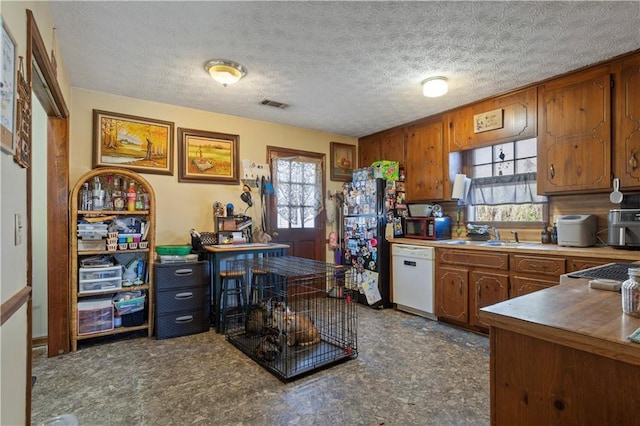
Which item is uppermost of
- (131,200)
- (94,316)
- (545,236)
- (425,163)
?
(425,163)

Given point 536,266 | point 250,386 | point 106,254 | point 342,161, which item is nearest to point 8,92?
point 250,386

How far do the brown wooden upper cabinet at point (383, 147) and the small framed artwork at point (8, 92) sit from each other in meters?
3.92

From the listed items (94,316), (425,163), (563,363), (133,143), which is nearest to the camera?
(563,363)

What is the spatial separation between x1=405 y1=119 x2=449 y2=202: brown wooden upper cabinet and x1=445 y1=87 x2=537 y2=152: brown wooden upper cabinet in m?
0.18

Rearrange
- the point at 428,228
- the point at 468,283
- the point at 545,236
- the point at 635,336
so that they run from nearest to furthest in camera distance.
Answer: the point at 635,336 < the point at 545,236 < the point at 468,283 < the point at 428,228

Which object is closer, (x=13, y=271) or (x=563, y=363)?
(x=563, y=363)

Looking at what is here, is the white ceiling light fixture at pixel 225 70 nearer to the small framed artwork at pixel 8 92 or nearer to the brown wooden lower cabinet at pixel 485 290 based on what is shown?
the small framed artwork at pixel 8 92

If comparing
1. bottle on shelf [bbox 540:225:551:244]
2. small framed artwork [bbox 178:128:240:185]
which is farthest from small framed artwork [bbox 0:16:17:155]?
bottle on shelf [bbox 540:225:551:244]

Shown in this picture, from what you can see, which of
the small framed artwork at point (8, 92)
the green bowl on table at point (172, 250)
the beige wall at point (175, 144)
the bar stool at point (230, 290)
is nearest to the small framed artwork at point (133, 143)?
the beige wall at point (175, 144)

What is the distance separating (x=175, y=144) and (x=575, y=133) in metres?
3.95

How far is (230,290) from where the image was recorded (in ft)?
11.4

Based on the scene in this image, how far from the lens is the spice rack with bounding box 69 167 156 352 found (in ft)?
9.40

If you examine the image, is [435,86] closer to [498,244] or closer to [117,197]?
[498,244]

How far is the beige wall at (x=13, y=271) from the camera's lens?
3.90 ft
